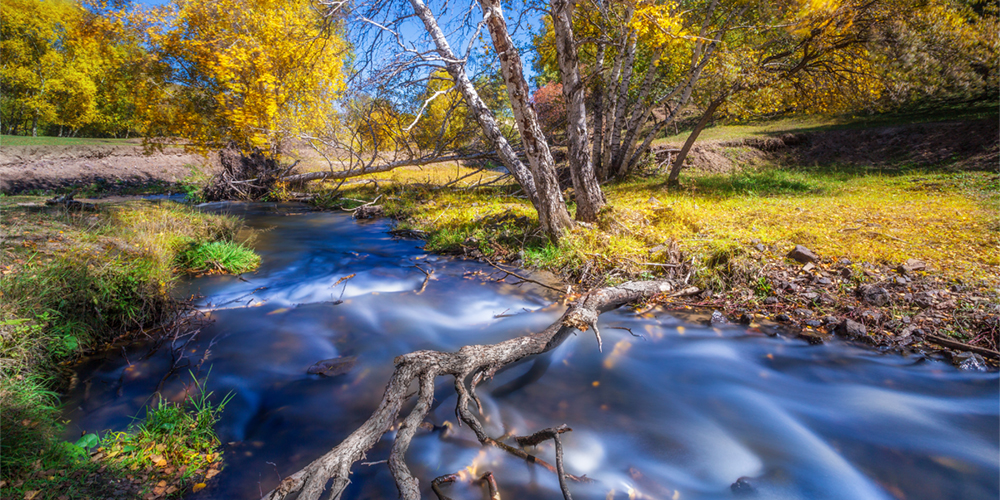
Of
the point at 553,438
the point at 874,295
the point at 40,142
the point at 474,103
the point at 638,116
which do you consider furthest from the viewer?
the point at 40,142

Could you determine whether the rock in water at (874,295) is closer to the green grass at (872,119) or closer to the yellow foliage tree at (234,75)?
the green grass at (872,119)

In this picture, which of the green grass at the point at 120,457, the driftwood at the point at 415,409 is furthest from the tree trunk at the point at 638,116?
the green grass at the point at 120,457

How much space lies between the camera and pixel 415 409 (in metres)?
2.20

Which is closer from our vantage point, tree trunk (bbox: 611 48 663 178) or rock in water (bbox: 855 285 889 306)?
rock in water (bbox: 855 285 889 306)

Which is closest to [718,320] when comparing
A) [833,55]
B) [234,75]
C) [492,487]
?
[492,487]

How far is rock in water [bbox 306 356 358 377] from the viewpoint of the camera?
3.64m

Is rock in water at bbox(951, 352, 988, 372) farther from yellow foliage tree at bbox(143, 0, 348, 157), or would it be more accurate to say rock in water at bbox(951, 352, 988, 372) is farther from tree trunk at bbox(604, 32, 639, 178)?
yellow foliage tree at bbox(143, 0, 348, 157)

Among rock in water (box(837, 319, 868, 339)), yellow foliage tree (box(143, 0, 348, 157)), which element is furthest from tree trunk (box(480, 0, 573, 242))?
yellow foliage tree (box(143, 0, 348, 157))

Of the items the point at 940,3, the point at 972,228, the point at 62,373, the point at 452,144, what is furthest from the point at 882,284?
the point at 452,144

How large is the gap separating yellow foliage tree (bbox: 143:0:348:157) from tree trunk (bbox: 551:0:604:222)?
7622 mm

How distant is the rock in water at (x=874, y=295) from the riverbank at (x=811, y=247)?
11mm

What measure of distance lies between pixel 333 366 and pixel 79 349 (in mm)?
2127

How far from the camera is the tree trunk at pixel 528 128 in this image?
520 centimetres

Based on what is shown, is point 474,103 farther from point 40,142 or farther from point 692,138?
point 40,142
